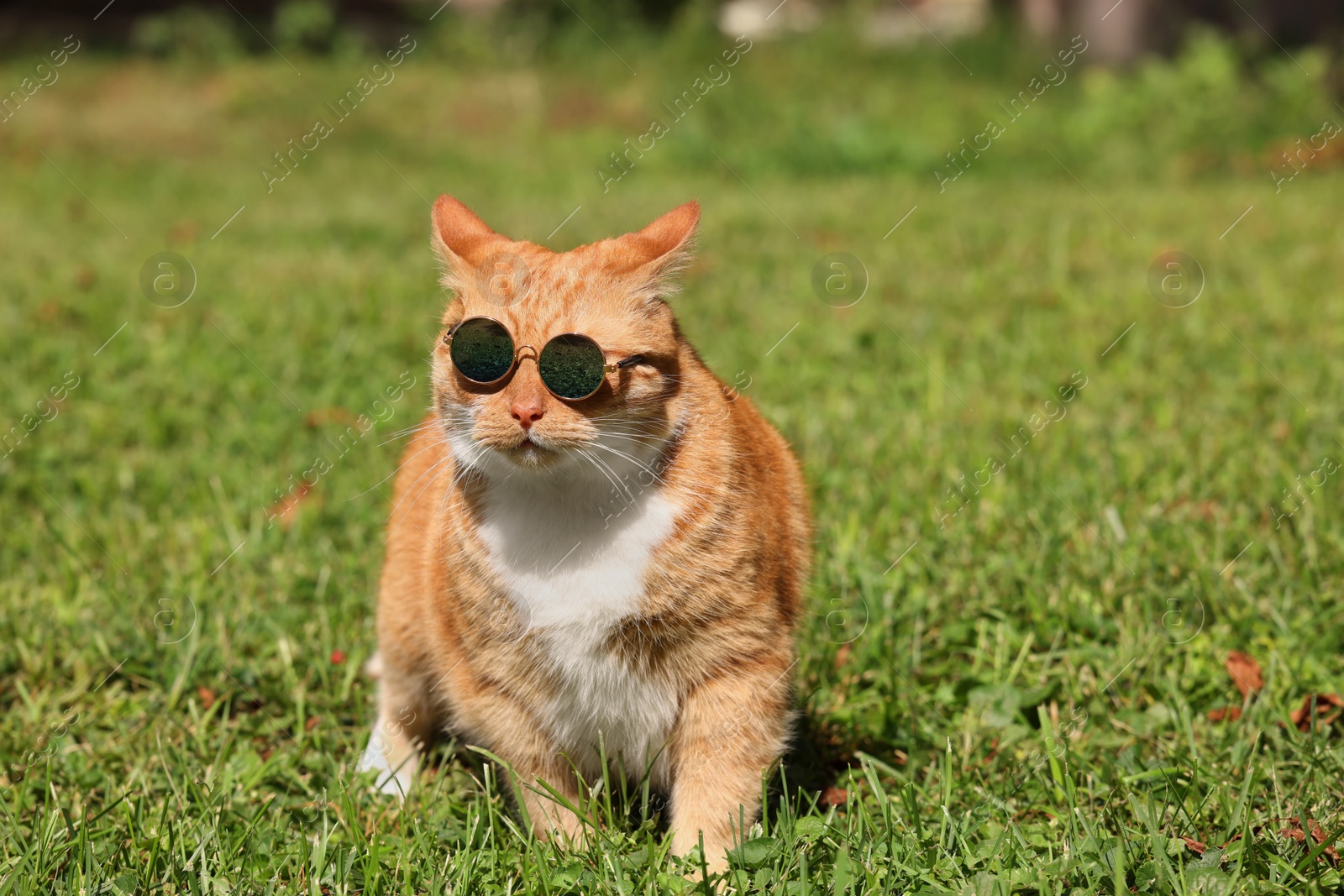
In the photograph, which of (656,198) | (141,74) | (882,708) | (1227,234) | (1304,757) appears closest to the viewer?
(1304,757)

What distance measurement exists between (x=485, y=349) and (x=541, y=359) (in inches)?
4.0

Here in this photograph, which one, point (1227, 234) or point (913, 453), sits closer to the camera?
point (913, 453)

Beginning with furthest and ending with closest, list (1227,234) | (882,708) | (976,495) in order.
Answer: (1227,234)
(976,495)
(882,708)

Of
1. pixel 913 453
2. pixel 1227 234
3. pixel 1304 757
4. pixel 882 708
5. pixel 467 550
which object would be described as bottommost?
pixel 1227 234

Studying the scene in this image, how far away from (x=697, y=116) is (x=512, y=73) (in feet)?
11.8

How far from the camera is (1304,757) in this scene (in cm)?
235

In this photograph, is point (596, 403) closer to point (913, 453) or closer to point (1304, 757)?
point (1304, 757)

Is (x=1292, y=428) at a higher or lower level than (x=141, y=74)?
lower

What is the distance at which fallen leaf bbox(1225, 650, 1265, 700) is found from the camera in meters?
2.69

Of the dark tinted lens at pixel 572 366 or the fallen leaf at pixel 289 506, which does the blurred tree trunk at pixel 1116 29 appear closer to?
the fallen leaf at pixel 289 506

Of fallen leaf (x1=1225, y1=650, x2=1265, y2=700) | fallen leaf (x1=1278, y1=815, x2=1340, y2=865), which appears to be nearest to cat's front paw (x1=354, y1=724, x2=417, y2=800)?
fallen leaf (x1=1278, y1=815, x2=1340, y2=865)

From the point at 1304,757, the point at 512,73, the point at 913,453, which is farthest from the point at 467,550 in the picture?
the point at 512,73

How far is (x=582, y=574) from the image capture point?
208 cm

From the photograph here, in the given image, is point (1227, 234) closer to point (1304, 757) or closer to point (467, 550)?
point (1304, 757)
